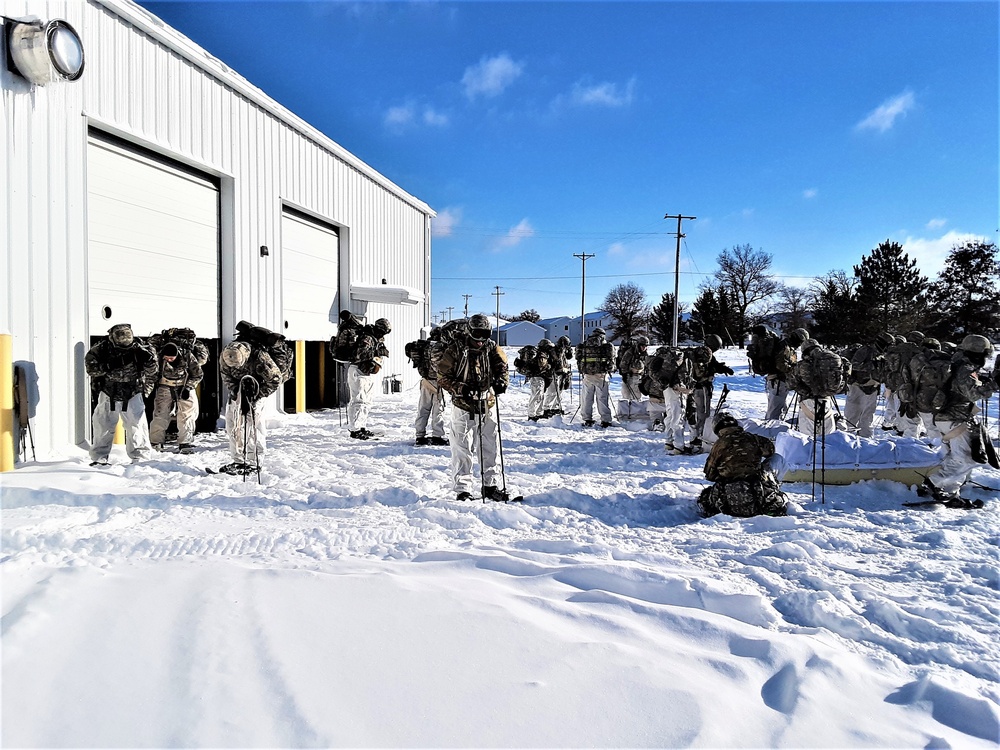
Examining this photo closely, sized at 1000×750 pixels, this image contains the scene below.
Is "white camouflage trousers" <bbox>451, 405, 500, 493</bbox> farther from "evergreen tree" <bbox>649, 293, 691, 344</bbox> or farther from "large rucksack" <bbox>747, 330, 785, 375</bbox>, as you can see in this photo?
"evergreen tree" <bbox>649, 293, 691, 344</bbox>

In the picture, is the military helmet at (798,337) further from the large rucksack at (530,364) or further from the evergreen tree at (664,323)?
the evergreen tree at (664,323)

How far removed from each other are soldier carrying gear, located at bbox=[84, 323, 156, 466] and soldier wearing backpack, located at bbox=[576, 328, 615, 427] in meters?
8.57

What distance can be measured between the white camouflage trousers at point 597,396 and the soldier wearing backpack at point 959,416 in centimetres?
701

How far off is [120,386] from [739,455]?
7693 millimetres

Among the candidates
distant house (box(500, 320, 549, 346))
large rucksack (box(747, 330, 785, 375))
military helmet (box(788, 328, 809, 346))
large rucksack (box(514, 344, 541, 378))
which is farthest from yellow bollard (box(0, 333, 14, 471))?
distant house (box(500, 320, 549, 346))

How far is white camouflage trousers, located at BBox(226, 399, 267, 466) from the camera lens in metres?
7.49

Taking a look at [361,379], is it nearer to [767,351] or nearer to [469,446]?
[469,446]

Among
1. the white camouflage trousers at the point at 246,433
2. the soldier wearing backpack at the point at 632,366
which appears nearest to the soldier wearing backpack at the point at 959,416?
the soldier wearing backpack at the point at 632,366

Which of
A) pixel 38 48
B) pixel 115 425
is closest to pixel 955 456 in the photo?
pixel 115 425

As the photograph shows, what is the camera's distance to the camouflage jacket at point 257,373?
746cm

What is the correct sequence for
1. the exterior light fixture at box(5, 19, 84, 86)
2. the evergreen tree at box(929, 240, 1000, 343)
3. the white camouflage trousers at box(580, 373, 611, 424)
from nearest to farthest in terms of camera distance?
the exterior light fixture at box(5, 19, 84, 86) < the white camouflage trousers at box(580, 373, 611, 424) < the evergreen tree at box(929, 240, 1000, 343)

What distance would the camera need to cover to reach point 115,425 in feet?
25.5

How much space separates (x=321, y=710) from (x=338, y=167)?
15.3 metres

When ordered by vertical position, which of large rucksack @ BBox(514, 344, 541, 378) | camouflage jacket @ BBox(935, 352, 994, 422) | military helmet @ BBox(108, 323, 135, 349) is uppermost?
military helmet @ BBox(108, 323, 135, 349)
